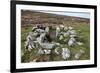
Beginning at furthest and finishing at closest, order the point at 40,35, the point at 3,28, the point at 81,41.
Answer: the point at 81,41 → the point at 40,35 → the point at 3,28

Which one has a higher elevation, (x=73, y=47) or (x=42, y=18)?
(x=42, y=18)

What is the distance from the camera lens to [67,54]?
2047 millimetres

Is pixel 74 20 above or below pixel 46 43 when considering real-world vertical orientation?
above

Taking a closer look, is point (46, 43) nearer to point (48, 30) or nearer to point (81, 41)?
point (48, 30)

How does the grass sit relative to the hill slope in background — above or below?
below

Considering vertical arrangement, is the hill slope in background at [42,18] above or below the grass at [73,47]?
above

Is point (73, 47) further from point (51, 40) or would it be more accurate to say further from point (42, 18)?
point (42, 18)

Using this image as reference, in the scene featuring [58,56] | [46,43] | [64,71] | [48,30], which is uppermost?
[48,30]

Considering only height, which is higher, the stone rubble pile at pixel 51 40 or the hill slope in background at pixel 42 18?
the hill slope in background at pixel 42 18

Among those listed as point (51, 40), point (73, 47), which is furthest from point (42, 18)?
point (73, 47)

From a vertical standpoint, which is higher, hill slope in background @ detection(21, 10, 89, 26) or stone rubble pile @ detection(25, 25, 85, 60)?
hill slope in background @ detection(21, 10, 89, 26)

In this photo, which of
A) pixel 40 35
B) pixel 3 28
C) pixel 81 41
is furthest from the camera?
pixel 81 41

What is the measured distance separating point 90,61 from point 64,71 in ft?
1.07

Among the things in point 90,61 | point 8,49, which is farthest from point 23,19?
point 90,61
